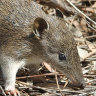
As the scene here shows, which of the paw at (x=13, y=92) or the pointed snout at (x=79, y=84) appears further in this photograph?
the paw at (x=13, y=92)

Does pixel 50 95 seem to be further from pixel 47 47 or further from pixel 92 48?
pixel 92 48

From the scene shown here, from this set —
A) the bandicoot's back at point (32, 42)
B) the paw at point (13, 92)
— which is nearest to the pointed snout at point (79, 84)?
the bandicoot's back at point (32, 42)

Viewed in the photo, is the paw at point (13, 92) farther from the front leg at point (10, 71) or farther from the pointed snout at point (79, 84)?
the pointed snout at point (79, 84)

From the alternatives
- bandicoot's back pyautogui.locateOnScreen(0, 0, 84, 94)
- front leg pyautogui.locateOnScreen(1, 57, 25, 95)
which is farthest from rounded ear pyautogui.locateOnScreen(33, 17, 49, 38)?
front leg pyautogui.locateOnScreen(1, 57, 25, 95)

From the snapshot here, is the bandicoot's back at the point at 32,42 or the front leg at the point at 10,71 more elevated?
the bandicoot's back at the point at 32,42

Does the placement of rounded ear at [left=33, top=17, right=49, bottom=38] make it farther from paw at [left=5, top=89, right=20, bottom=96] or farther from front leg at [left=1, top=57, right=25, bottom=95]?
paw at [left=5, top=89, right=20, bottom=96]

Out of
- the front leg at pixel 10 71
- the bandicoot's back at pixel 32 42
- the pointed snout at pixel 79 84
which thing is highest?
the bandicoot's back at pixel 32 42

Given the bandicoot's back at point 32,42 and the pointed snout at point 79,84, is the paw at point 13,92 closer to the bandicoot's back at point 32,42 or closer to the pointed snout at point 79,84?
the bandicoot's back at point 32,42

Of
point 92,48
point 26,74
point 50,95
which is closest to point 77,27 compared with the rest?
point 92,48

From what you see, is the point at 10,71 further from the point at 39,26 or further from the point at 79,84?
the point at 79,84
